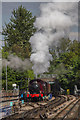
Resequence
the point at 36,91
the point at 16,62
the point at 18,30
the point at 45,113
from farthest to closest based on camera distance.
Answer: the point at 18,30 < the point at 16,62 < the point at 36,91 < the point at 45,113

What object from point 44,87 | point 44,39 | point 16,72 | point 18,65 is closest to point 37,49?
point 44,39

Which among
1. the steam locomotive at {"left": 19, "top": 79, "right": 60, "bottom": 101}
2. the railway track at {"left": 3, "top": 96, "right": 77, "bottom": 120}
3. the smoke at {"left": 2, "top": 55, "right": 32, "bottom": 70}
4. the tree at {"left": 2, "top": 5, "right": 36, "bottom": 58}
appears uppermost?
the tree at {"left": 2, "top": 5, "right": 36, "bottom": 58}

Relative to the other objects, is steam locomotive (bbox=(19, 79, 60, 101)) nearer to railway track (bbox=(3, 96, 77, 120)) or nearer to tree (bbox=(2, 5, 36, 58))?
railway track (bbox=(3, 96, 77, 120))

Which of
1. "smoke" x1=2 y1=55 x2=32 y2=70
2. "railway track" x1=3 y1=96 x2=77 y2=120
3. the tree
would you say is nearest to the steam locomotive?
"railway track" x1=3 y1=96 x2=77 y2=120

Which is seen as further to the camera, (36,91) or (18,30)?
(18,30)

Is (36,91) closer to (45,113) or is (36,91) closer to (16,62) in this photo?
(16,62)

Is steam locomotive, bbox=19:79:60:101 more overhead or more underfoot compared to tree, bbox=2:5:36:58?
more underfoot

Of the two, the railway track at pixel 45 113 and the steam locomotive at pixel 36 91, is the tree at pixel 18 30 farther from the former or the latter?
the railway track at pixel 45 113

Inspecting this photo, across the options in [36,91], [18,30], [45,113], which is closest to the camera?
[45,113]

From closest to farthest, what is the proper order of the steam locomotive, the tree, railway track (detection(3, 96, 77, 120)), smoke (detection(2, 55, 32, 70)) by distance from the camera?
railway track (detection(3, 96, 77, 120))
the steam locomotive
smoke (detection(2, 55, 32, 70))
the tree

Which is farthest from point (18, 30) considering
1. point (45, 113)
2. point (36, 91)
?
point (45, 113)

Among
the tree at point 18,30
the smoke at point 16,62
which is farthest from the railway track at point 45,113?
the tree at point 18,30

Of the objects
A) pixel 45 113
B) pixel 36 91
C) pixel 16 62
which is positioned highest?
pixel 16 62

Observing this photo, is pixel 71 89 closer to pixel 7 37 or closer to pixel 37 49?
pixel 37 49
